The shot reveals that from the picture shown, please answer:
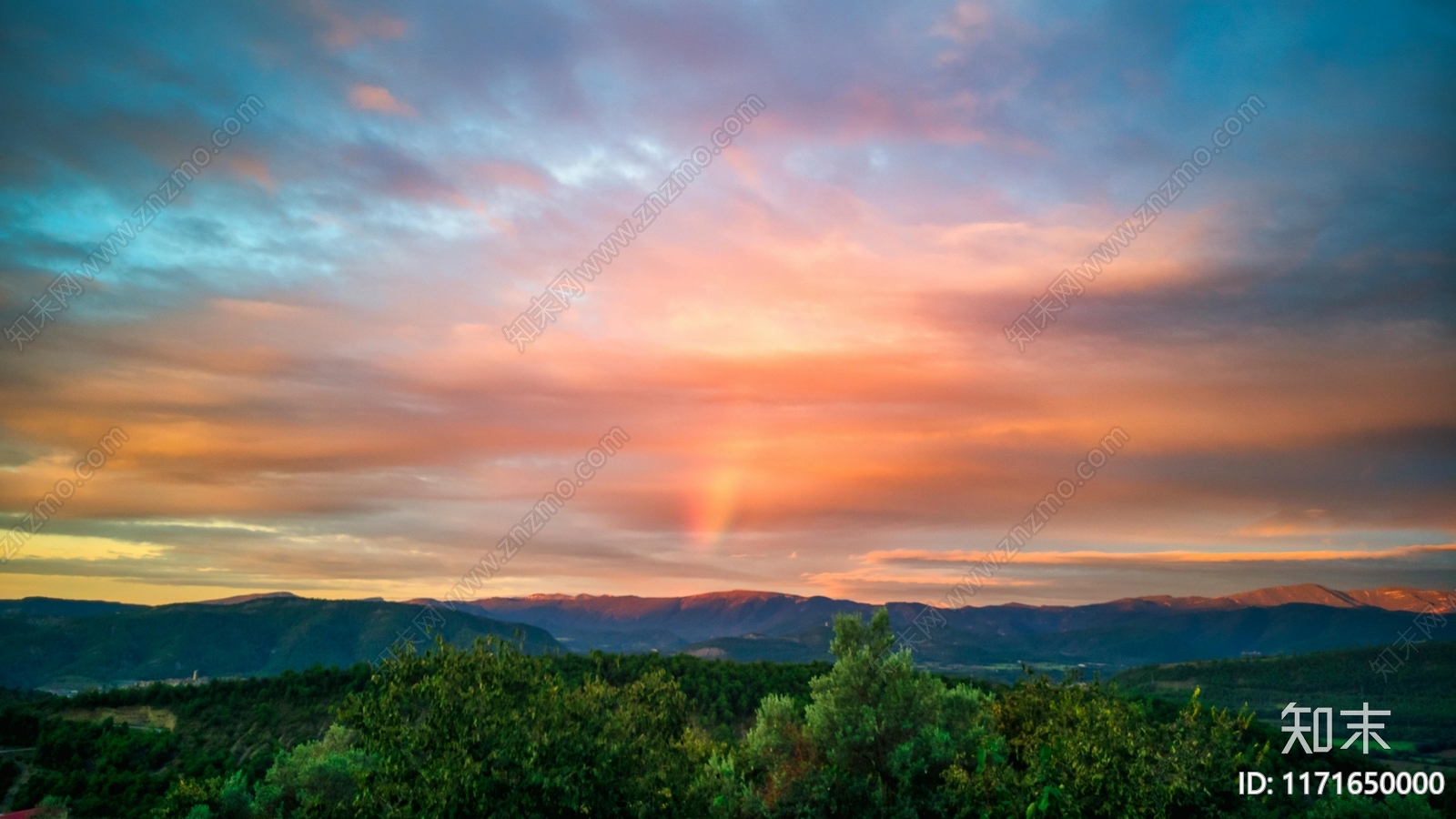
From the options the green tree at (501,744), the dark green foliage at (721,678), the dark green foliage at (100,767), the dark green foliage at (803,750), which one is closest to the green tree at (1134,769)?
the dark green foliage at (803,750)

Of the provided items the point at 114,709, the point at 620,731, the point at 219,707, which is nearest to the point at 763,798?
the point at 620,731

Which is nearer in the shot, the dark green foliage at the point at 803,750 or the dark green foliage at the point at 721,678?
the dark green foliage at the point at 803,750

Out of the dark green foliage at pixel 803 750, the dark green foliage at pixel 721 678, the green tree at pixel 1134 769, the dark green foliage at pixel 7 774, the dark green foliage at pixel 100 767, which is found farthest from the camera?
the dark green foliage at pixel 721 678

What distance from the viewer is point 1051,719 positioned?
1599 inches

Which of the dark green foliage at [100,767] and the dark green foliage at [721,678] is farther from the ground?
the dark green foliage at [721,678]

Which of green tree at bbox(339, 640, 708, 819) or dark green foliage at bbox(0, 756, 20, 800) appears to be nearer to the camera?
green tree at bbox(339, 640, 708, 819)

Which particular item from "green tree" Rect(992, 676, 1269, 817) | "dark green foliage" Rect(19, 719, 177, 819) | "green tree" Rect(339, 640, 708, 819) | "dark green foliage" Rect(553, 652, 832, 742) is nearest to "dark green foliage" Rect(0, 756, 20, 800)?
"dark green foliage" Rect(19, 719, 177, 819)

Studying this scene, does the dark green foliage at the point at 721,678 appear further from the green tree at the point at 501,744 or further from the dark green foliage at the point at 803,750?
the green tree at the point at 501,744

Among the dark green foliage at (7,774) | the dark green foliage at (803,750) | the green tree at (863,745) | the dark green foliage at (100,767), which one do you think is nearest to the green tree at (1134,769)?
the dark green foliage at (803,750)

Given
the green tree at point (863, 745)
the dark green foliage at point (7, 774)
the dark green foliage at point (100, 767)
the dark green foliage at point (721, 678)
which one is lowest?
the dark green foliage at point (7, 774)

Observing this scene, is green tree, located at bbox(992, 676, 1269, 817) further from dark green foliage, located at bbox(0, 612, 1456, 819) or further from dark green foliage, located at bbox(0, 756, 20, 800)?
dark green foliage, located at bbox(0, 756, 20, 800)

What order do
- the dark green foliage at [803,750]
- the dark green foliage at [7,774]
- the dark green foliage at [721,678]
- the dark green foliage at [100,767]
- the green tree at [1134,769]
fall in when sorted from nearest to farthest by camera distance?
the dark green foliage at [803,750] → the green tree at [1134,769] → the dark green foliage at [100,767] → the dark green foliage at [7,774] → the dark green foliage at [721,678]

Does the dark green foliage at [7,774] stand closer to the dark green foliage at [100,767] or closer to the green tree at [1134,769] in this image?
the dark green foliage at [100,767]

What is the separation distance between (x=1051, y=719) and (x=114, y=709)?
541ft
